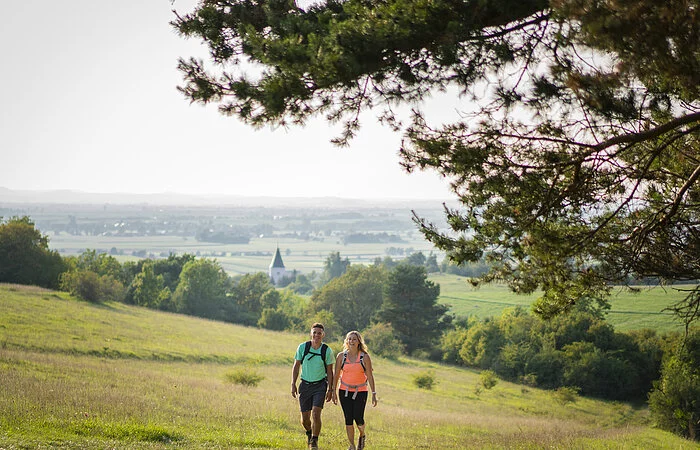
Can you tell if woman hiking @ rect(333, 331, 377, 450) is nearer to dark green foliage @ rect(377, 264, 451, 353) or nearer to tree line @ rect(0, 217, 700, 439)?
tree line @ rect(0, 217, 700, 439)

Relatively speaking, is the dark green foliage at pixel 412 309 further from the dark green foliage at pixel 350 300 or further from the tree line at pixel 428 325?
the dark green foliage at pixel 350 300

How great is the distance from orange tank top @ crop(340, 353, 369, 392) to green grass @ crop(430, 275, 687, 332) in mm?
26909

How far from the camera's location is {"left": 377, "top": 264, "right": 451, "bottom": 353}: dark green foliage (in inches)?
2717

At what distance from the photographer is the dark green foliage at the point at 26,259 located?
5675cm

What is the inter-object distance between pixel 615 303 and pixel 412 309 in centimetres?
2382

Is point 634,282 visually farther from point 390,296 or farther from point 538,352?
point 390,296

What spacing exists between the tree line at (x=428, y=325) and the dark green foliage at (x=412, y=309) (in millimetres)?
112

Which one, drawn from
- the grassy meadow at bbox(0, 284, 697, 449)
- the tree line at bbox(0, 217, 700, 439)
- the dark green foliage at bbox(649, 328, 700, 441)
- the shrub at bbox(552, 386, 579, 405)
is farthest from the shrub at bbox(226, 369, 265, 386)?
the shrub at bbox(552, 386, 579, 405)

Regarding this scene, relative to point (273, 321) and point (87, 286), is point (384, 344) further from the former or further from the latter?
point (87, 286)

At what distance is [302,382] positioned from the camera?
9.43m

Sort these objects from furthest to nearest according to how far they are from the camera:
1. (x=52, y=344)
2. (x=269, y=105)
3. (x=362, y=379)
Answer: (x=52, y=344) → (x=362, y=379) → (x=269, y=105)

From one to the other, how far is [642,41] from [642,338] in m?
55.4

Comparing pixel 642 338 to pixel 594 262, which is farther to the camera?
pixel 642 338

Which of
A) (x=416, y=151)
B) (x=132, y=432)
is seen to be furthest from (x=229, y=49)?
(x=132, y=432)
